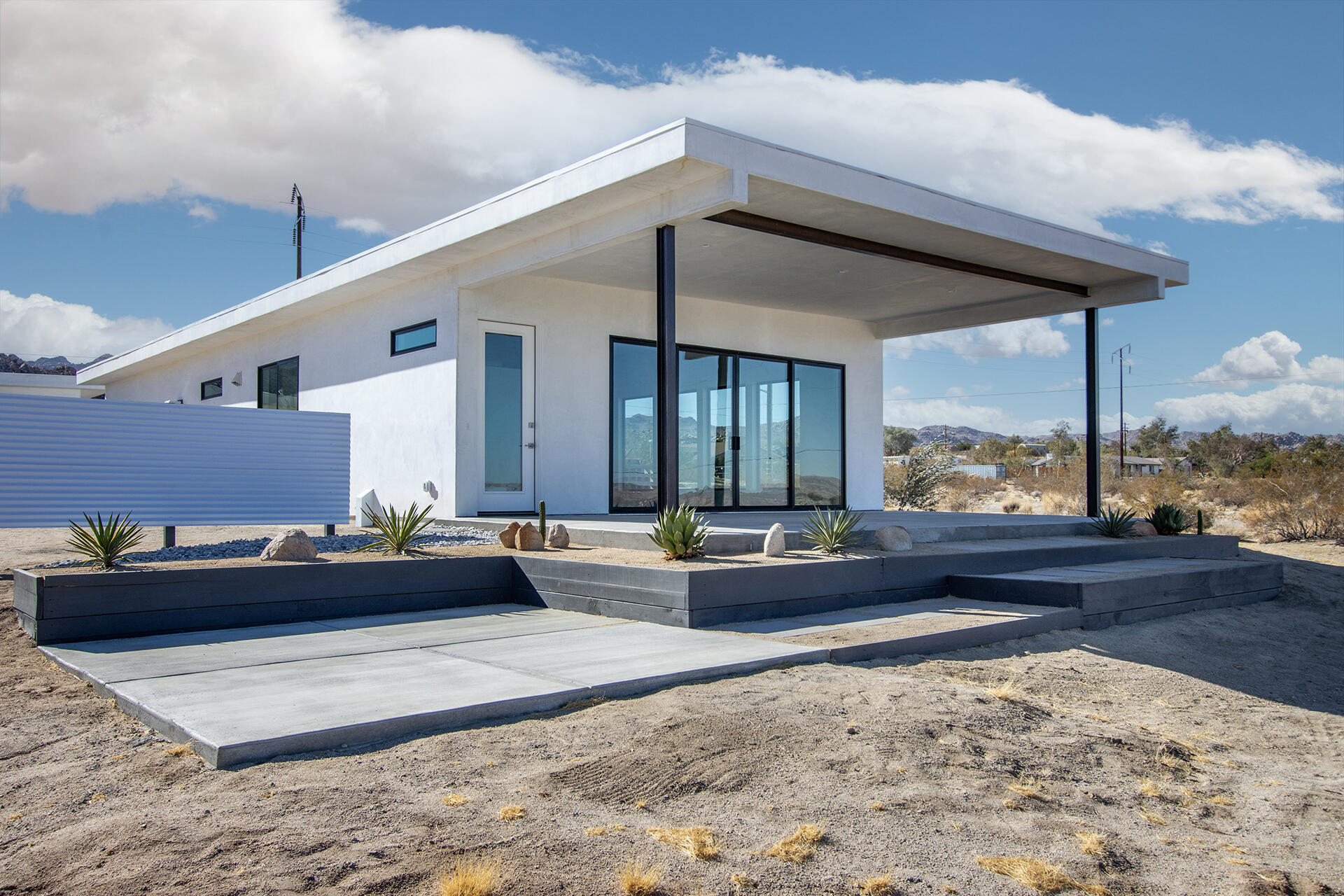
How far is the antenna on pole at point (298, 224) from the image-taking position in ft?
101

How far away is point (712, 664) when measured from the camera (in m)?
4.71

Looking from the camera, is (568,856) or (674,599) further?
(674,599)

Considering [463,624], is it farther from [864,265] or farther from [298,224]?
[298,224]

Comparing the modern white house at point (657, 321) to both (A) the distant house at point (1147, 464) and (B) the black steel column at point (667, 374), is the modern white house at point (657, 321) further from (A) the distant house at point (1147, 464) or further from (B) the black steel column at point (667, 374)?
(A) the distant house at point (1147, 464)

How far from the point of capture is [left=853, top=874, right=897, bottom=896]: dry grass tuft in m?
2.47

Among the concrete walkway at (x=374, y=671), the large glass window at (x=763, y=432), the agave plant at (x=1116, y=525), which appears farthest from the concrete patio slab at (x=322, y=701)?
the agave plant at (x=1116, y=525)

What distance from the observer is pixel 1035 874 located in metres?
2.61

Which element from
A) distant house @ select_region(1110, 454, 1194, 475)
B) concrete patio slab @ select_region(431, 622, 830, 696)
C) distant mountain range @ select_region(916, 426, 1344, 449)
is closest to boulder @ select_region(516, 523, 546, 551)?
concrete patio slab @ select_region(431, 622, 830, 696)

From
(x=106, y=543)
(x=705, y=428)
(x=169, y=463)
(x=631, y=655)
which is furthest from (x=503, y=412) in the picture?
(x=631, y=655)

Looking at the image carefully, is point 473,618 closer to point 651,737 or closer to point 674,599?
point 674,599

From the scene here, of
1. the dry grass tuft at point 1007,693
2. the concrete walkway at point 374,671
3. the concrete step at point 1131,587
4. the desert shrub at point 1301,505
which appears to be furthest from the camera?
the desert shrub at point 1301,505

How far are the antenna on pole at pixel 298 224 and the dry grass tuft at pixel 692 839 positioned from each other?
32.1 m

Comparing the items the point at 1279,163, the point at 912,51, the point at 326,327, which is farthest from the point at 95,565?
the point at 1279,163

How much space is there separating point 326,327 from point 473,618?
7.92 meters
